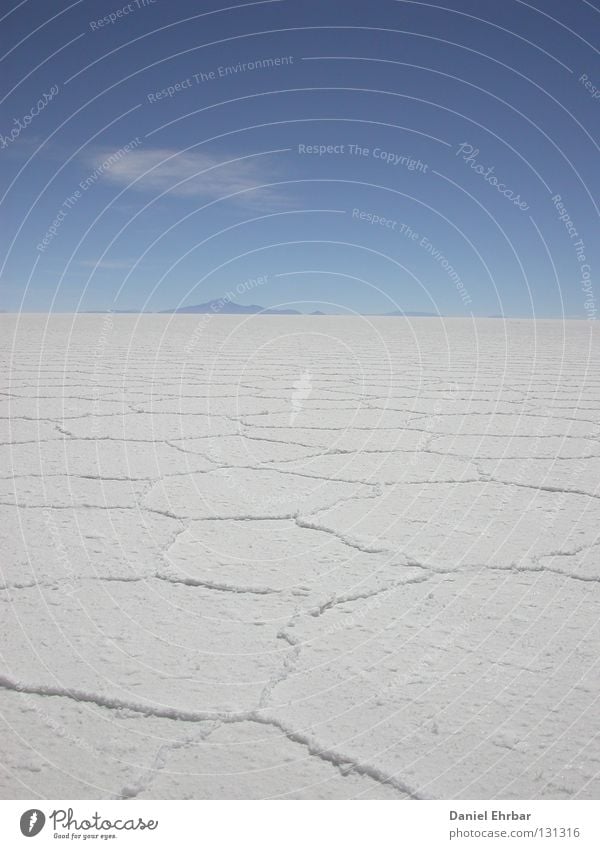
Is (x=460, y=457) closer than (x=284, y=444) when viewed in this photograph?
Yes

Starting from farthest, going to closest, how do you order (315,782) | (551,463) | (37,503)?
1. (551,463)
2. (37,503)
3. (315,782)

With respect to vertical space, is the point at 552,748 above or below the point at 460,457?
below

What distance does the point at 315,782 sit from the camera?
0.93 meters

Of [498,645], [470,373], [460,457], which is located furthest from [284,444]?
[470,373]

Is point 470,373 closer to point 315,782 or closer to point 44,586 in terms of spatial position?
point 44,586

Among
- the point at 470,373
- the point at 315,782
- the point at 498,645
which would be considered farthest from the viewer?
the point at 470,373

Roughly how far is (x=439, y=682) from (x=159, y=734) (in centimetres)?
39
